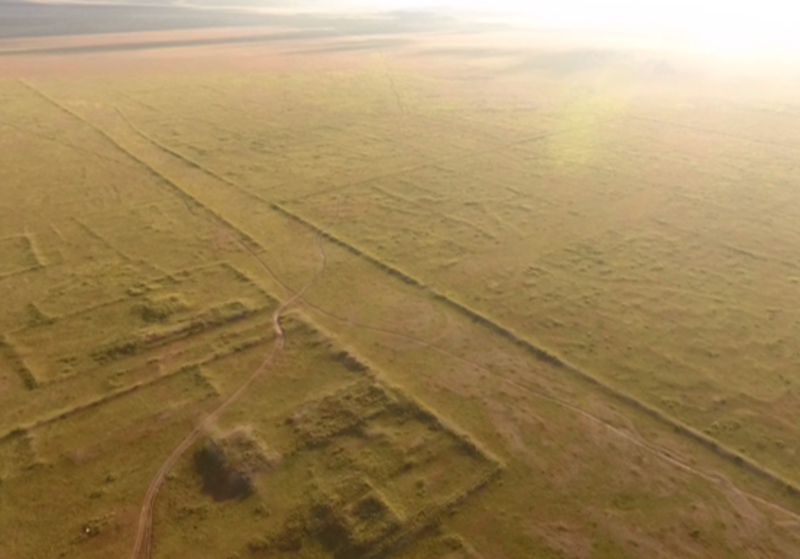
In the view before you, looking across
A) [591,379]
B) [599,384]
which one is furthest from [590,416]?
[591,379]

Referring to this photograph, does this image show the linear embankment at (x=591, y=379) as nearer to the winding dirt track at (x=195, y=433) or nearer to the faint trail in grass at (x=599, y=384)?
the faint trail in grass at (x=599, y=384)

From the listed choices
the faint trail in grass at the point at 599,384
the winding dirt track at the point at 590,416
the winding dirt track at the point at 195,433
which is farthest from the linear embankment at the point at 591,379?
the winding dirt track at the point at 195,433

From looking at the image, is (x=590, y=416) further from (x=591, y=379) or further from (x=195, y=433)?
(x=195, y=433)

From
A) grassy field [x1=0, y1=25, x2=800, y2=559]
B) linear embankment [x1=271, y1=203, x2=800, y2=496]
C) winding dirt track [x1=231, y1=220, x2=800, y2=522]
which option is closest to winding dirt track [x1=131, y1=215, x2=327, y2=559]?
grassy field [x1=0, y1=25, x2=800, y2=559]

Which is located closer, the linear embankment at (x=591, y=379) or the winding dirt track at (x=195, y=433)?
the winding dirt track at (x=195, y=433)

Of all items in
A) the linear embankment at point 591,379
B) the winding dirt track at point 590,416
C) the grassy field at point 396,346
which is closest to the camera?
the grassy field at point 396,346
